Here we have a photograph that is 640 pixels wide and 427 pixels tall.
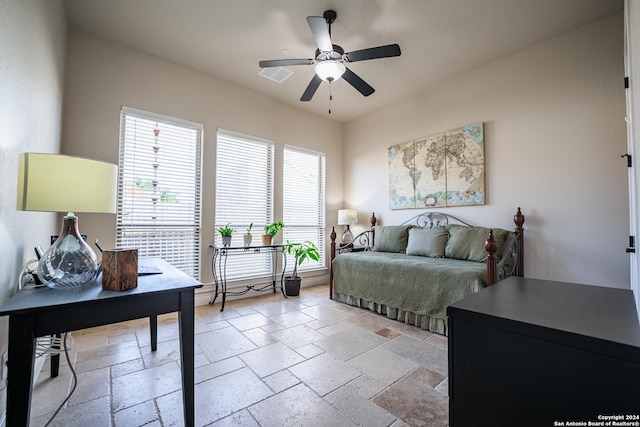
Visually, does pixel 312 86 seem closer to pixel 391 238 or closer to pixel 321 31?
pixel 321 31

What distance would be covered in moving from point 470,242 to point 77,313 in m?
3.50

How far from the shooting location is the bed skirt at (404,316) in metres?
2.67

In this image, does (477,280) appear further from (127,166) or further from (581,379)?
(127,166)

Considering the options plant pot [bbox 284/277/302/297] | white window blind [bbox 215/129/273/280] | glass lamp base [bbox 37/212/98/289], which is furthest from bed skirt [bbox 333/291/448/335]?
glass lamp base [bbox 37/212/98/289]

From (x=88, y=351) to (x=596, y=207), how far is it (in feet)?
15.5

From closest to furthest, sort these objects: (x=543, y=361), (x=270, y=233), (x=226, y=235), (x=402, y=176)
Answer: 1. (x=543, y=361)
2. (x=226, y=235)
3. (x=270, y=233)
4. (x=402, y=176)

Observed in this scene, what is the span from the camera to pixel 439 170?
3.85m

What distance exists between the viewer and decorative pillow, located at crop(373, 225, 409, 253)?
3.99 metres

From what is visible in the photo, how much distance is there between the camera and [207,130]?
3.67m

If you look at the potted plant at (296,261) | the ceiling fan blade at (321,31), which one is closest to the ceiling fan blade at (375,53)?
the ceiling fan blade at (321,31)

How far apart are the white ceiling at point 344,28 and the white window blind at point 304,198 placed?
146 centimetres

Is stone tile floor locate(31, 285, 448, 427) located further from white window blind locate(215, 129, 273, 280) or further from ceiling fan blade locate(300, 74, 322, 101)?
ceiling fan blade locate(300, 74, 322, 101)

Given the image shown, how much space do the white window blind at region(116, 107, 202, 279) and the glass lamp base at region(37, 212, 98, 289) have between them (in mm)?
1927

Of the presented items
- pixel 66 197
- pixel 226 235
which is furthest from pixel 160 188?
pixel 66 197
